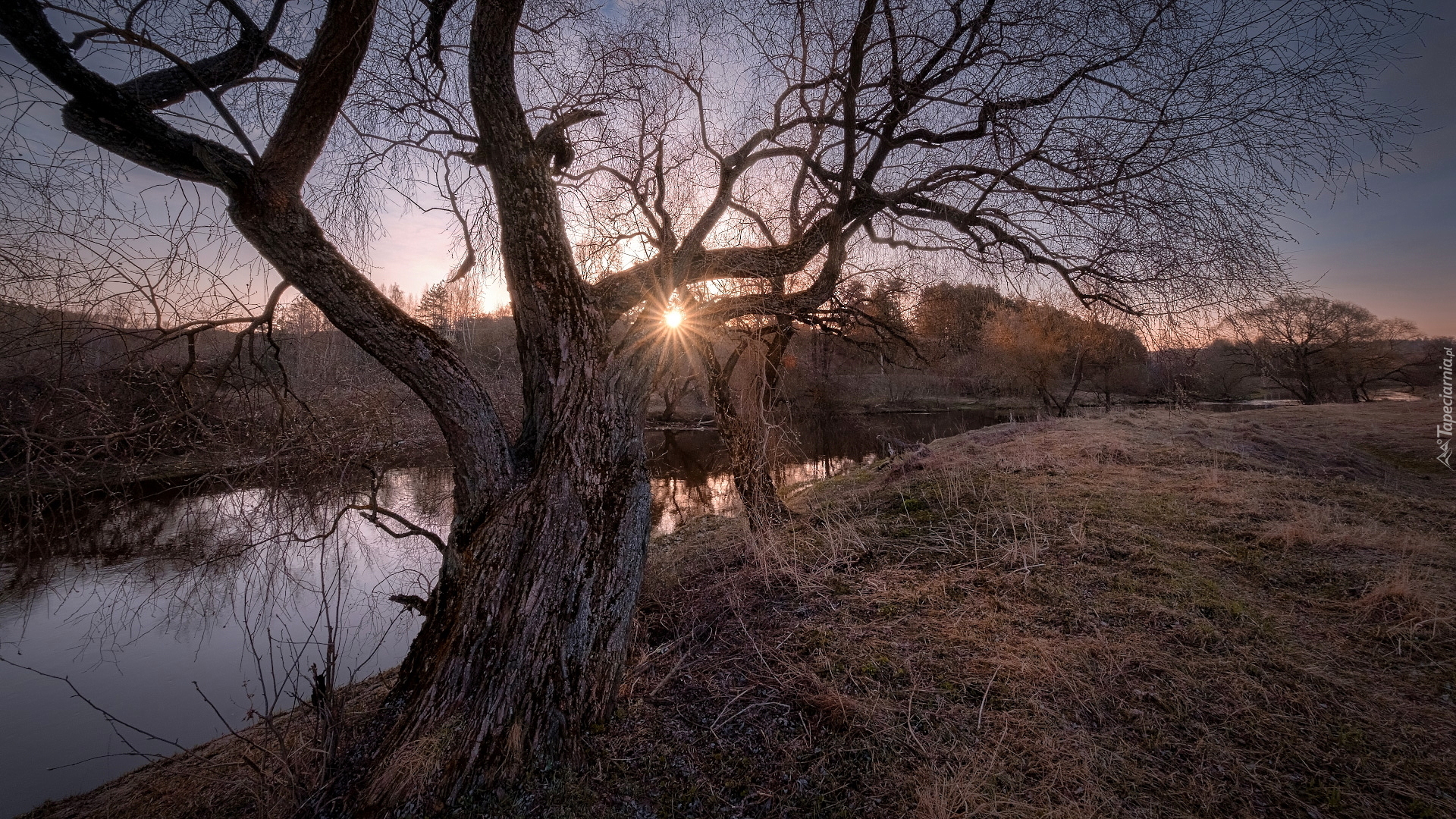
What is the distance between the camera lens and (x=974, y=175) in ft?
12.2

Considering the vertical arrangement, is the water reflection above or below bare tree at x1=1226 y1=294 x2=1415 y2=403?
below

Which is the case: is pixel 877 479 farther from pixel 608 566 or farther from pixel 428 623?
pixel 428 623

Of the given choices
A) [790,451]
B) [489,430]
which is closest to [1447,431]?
[790,451]

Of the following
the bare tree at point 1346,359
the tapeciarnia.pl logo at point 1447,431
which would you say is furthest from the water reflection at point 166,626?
the bare tree at point 1346,359

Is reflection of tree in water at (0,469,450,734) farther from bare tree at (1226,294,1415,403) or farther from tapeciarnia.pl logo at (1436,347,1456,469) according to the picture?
bare tree at (1226,294,1415,403)

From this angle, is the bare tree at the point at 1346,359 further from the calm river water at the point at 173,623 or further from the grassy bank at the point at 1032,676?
the calm river water at the point at 173,623

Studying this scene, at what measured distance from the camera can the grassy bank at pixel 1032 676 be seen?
1.89 metres

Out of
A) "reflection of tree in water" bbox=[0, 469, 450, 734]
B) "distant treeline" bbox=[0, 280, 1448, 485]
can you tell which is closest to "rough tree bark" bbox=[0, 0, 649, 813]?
"distant treeline" bbox=[0, 280, 1448, 485]

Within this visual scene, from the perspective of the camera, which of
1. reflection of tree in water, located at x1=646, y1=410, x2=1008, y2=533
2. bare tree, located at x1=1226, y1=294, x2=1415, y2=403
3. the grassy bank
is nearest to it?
the grassy bank

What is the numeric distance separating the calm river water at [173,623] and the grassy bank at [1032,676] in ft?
2.82

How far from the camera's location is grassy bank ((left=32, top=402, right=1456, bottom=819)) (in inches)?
74.4

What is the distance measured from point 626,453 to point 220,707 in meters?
4.67

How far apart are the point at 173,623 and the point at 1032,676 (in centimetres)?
814

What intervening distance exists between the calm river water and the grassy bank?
0.86 metres
